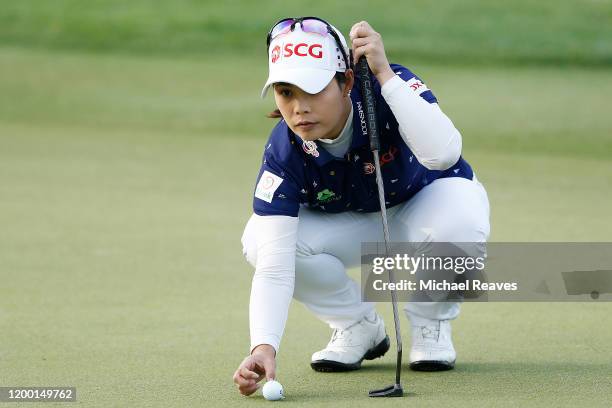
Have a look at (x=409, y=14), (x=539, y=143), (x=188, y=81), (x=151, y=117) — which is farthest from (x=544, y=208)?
(x=409, y=14)

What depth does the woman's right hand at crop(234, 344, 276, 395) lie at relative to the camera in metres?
3.16

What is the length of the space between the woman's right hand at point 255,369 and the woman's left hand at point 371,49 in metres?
0.75

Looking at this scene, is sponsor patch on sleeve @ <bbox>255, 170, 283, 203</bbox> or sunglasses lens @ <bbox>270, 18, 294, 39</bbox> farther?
sponsor patch on sleeve @ <bbox>255, 170, 283, 203</bbox>

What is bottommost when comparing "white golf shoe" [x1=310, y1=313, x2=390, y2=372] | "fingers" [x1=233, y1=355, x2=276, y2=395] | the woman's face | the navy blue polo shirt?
"fingers" [x1=233, y1=355, x2=276, y2=395]

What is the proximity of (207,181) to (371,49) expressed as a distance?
4.52 m

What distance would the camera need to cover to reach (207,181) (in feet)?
25.2

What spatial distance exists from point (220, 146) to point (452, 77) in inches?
118

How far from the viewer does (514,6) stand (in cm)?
1285

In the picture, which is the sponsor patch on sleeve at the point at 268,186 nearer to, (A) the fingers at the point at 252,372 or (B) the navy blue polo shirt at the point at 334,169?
(B) the navy blue polo shirt at the point at 334,169

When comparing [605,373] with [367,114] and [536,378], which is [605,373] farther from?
[367,114]

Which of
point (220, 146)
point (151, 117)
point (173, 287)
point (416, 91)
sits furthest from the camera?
point (151, 117)

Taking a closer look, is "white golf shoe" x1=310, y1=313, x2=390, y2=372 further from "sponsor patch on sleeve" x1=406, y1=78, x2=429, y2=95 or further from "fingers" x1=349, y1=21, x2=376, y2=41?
"fingers" x1=349, y1=21, x2=376, y2=41

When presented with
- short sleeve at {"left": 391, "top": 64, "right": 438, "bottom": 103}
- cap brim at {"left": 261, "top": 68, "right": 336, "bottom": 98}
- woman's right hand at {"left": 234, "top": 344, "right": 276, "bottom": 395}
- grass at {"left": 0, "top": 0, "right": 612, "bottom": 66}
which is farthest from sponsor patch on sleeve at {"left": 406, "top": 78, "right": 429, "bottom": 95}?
grass at {"left": 0, "top": 0, "right": 612, "bottom": 66}

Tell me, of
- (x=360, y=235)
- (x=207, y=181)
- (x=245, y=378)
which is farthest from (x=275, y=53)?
(x=207, y=181)
